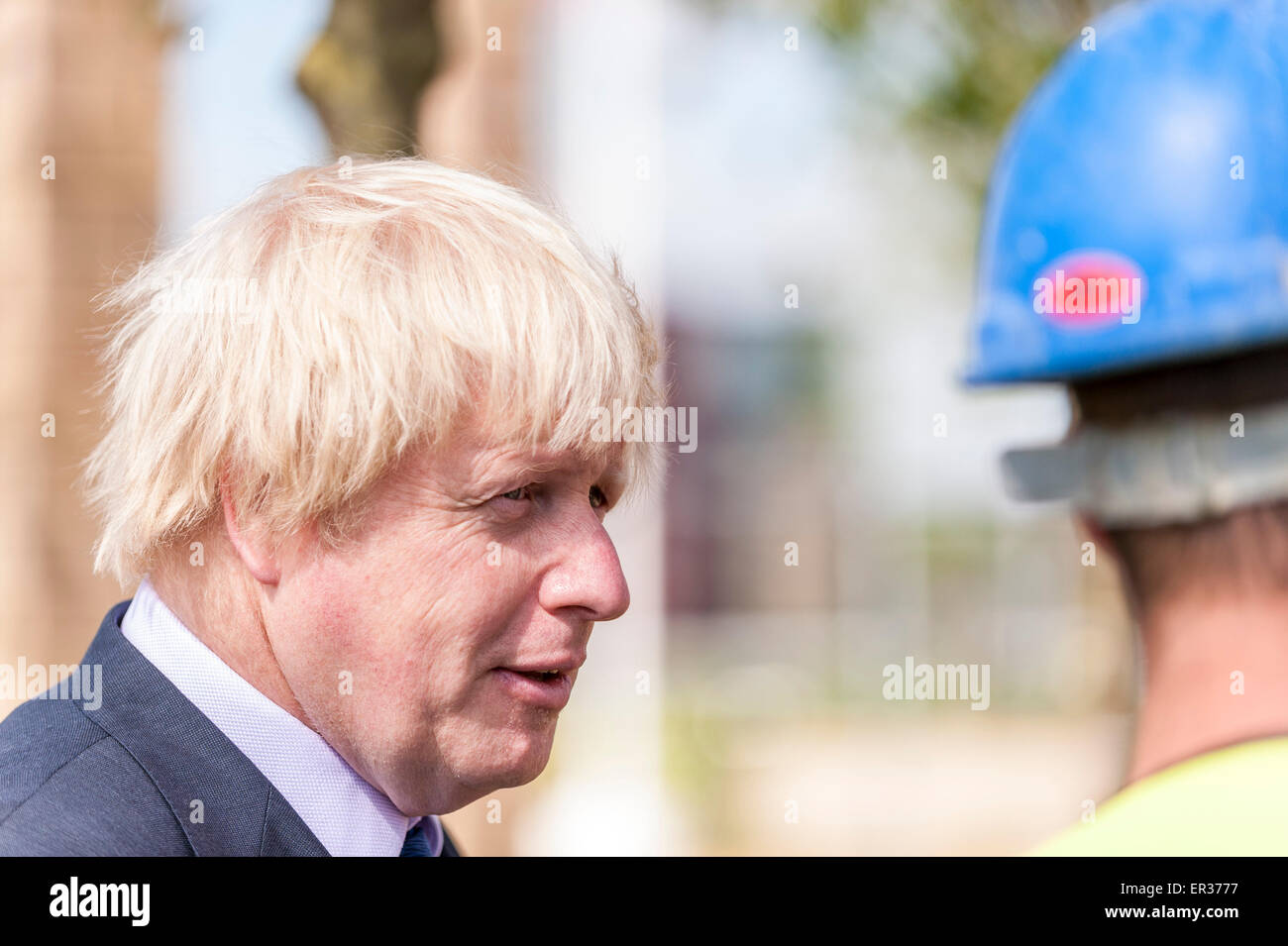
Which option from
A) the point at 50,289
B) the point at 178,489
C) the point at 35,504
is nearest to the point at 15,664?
the point at 35,504

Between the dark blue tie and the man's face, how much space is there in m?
0.13

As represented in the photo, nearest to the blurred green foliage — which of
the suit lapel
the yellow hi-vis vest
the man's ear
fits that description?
the man's ear

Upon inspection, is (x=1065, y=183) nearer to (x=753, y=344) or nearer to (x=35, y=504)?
(x=35, y=504)

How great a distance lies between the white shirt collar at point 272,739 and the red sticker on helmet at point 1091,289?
125cm

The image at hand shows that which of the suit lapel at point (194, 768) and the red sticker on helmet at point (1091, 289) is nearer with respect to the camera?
the suit lapel at point (194, 768)

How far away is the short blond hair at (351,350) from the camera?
4.40 ft

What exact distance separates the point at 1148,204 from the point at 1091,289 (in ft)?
0.49

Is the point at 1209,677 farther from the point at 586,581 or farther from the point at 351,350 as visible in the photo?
the point at 351,350

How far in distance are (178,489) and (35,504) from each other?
3.35 metres

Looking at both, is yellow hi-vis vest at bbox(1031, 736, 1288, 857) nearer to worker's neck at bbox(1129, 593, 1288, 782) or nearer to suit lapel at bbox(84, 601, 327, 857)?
worker's neck at bbox(1129, 593, 1288, 782)

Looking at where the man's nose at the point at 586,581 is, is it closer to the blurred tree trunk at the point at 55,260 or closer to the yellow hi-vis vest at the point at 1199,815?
the yellow hi-vis vest at the point at 1199,815

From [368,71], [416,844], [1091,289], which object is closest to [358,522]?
[416,844]

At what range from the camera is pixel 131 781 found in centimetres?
125

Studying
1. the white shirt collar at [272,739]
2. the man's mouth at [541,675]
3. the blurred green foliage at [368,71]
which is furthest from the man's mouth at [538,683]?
the blurred green foliage at [368,71]
